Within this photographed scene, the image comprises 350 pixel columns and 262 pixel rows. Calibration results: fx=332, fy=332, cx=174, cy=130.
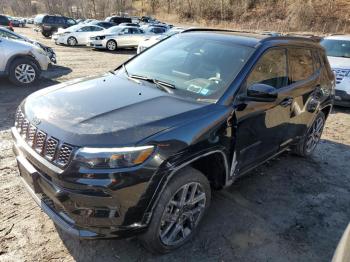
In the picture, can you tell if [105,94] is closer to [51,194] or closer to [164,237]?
[51,194]

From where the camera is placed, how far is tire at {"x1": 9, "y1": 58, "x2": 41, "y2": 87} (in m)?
8.27

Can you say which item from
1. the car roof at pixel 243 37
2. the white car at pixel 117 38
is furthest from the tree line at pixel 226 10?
the car roof at pixel 243 37

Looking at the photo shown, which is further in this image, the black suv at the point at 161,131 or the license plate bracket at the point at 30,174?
the license plate bracket at the point at 30,174

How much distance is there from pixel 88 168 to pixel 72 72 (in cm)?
941

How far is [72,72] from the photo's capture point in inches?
435

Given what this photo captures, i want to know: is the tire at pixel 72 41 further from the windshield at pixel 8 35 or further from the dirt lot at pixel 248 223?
the dirt lot at pixel 248 223

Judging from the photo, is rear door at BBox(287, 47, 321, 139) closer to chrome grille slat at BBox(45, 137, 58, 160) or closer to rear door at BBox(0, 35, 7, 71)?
chrome grille slat at BBox(45, 137, 58, 160)

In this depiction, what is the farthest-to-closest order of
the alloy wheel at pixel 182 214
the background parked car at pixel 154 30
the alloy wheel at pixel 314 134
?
the background parked car at pixel 154 30
the alloy wheel at pixel 314 134
the alloy wheel at pixel 182 214

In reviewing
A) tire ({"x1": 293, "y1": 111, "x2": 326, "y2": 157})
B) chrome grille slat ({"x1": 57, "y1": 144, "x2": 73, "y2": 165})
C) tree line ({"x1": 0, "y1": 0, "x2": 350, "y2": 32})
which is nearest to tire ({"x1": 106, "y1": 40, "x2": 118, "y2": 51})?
tire ({"x1": 293, "y1": 111, "x2": 326, "y2": 157})

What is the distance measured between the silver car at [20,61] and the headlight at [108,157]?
6.85 metres

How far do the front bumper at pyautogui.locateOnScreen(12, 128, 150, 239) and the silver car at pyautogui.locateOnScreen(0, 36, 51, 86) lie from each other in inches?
250

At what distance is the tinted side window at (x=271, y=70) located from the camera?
11.1ft

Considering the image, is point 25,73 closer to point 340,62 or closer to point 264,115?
point 264,115

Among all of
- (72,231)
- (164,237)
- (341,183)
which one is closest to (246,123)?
(164,237)
